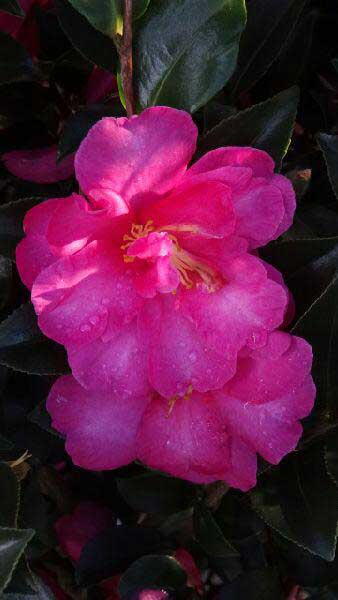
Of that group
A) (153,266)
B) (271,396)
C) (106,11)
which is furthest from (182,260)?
(106,11)

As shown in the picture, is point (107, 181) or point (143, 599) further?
point (143, 599)

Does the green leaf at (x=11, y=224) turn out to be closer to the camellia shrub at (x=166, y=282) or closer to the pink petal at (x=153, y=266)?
the camellia shrub at (x=166, y=282)

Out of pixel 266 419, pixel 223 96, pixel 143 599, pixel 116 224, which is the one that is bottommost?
pixel 143 599

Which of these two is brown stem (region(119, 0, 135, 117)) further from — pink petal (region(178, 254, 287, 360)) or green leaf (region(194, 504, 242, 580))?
green leaf (region(194, 504, 242, 580))

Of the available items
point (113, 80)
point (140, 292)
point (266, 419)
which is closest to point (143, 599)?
point (266, 419)

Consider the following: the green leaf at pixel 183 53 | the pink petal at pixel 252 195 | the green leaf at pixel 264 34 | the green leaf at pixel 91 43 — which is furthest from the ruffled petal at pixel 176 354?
the green leaf at pixel 264 34

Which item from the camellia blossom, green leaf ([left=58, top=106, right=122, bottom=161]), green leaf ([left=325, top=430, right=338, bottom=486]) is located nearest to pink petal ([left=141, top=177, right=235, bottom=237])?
the camellia blossom

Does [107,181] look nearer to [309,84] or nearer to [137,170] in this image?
[137,170]
